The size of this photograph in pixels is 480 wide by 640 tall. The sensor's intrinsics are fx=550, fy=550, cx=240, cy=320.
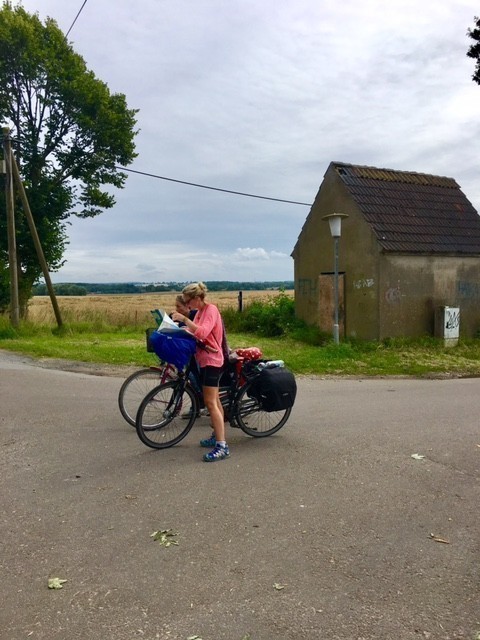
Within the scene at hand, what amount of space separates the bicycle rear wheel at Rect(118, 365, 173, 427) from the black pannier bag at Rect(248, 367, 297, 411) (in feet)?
3.11

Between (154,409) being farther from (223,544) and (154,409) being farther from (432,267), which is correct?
(432,267)

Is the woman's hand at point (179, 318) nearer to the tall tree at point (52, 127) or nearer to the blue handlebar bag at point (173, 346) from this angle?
the blue handlebar bag at point (173, 346)

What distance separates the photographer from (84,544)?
361cm

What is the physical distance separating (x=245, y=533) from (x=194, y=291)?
2.46 metres

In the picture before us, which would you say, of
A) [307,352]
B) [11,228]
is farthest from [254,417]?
[11,228]

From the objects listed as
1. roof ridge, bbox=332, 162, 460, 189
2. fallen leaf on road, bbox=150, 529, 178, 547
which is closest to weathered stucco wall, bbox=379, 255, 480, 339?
roof ridge, bbox=332, 162, 460, 189

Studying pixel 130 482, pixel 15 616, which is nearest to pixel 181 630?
pixel 15 616

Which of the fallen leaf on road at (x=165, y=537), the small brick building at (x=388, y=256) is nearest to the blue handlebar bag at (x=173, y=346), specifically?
the fallen leaf on road at (x=165, y=537)

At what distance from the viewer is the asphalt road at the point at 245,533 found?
9.28 ft

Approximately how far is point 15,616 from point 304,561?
1.66 meters

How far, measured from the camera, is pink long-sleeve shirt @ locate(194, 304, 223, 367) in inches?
211

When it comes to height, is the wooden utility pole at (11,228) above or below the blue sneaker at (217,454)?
above

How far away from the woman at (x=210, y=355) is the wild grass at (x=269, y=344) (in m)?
5.78

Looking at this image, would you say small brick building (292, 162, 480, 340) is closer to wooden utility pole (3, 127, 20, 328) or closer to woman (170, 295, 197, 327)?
wooden utility pole (3, 127, 20, 328)
